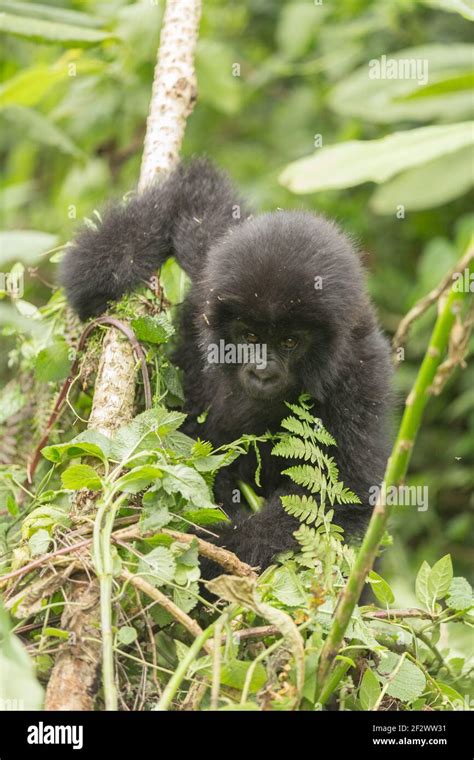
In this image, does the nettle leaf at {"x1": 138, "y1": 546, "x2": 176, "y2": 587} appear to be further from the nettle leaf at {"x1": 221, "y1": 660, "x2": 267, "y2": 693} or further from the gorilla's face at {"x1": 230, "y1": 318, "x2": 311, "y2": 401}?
the gorilla's face at {"x1": 230, "y1": 318, "x2": 311, "y2": 401}

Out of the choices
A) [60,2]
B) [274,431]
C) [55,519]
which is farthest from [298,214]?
[60,2]

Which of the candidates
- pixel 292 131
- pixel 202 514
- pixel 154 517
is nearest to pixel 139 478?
pixel 154 517

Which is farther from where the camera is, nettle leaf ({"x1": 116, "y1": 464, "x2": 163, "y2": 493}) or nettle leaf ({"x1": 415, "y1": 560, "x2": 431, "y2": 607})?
nettle leaf ({"x1": 415, "y1": 560, "x2": 431, "y2": 607})

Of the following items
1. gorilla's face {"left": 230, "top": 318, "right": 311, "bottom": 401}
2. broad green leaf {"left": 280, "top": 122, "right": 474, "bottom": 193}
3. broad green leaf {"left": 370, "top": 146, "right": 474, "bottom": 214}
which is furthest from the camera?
gorilla's face {"left": 230, "top": 318, "right": 311, "bottom": 401}

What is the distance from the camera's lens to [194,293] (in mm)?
3590

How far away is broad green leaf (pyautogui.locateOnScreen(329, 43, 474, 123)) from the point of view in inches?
95.5

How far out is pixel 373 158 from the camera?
151 centimetres

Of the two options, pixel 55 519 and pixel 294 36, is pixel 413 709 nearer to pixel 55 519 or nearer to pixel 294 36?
pixel 55 519

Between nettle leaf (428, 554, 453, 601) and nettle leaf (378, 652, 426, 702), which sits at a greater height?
nettle leaf (428, 554, 453, 601)

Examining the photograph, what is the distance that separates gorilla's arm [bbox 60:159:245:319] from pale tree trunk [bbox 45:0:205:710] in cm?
12

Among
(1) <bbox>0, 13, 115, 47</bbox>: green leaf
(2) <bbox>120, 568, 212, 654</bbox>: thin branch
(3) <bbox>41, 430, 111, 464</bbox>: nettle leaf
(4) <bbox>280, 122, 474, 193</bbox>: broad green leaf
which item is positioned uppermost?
(1) <bbox>0, 13, 115, 47</bbox>: green leaf

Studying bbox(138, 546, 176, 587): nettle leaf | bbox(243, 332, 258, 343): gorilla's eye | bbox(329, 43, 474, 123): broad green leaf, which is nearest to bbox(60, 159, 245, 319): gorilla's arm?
bbox(243, 332, 258, 343): gorilla's eye

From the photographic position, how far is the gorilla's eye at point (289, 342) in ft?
11.1

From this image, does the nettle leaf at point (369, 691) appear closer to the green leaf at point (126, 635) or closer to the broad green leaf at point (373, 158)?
the green leaf at point (126, 635)
